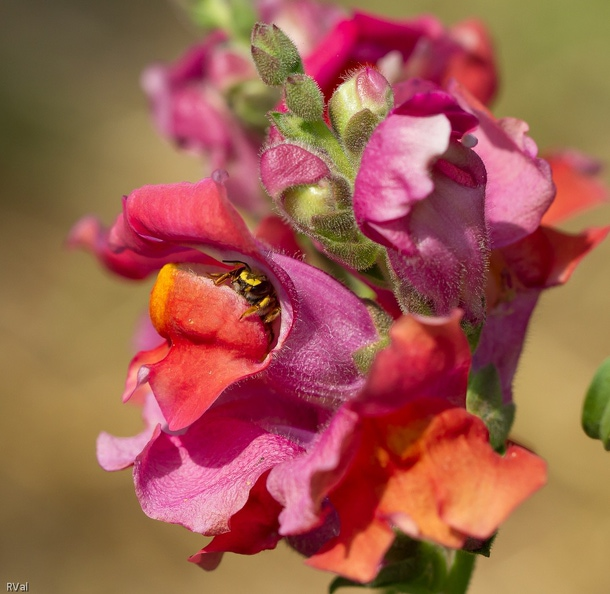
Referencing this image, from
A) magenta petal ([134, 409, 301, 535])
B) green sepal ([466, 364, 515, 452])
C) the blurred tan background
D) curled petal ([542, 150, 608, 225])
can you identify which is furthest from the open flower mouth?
the blurred tan background

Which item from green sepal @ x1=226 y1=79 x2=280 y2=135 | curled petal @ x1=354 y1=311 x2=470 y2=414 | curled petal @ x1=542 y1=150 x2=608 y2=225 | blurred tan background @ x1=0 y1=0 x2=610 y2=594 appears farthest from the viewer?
blurred tan background @ x1=0 y1=0 x2=610 y2=594

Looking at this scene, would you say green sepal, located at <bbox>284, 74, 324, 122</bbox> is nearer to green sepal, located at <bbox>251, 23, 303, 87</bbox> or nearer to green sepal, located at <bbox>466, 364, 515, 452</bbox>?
green sepal, located at <bbox>251, 23, 303, 87</bbox>

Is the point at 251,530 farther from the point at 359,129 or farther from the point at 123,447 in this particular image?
the point at 359,129

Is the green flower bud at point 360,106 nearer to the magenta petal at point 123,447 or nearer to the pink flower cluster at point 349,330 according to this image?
the pink flower cluster at point 349,330

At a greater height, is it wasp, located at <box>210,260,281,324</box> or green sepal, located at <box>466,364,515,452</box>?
wasp, located at <box>210,260,281,324</box>

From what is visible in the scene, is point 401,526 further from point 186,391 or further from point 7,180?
point 7,180

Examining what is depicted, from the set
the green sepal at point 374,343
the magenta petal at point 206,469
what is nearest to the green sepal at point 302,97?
the green sepal at point 374,343

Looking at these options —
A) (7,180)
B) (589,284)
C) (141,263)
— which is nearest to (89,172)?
(7,180)
